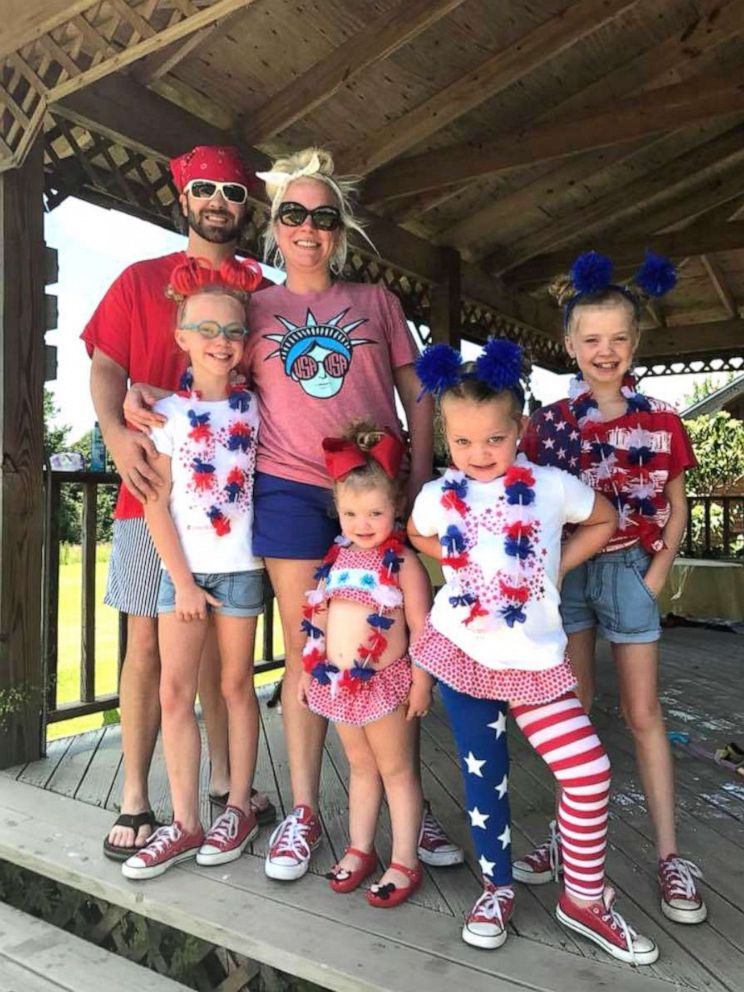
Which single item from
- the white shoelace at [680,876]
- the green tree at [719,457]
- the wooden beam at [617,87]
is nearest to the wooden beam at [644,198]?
the wooden beam at [617,87]

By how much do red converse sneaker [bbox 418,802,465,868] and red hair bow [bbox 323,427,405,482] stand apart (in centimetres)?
93

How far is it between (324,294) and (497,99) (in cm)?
320

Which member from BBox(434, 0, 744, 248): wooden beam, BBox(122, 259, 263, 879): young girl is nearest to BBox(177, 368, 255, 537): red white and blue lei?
BBox(122, 259, 263, 879): young girl

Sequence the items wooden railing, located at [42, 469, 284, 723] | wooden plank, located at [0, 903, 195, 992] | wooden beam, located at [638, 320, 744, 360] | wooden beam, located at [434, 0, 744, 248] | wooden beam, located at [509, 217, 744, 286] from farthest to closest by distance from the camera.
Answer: wooden beam, located at [638, 320, 744, 360]
wooden beam, located at [509, 217, 744, 286]
wooden beam, located at [434, 0, 744, 248]
wooden railing, located at [42, 469, 284, 723]
wooden plank, located at [0, 903, 195, 992]

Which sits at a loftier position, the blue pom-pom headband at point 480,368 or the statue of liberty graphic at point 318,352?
the statue of liberty graphic at point 318,352

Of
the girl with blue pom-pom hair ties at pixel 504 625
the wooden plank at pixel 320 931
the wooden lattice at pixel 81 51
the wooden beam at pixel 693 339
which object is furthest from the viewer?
the wooden beam at pixel 693 339

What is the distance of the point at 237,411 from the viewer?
6.66ft

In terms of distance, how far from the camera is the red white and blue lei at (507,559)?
1.68 metres

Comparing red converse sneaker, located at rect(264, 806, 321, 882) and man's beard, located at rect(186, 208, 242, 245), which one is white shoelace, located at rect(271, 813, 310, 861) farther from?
man's beard, located at rect(186, 208, 242, 245)

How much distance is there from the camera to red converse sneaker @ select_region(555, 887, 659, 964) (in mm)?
1613

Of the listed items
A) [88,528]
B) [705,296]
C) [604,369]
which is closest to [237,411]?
[604,369]

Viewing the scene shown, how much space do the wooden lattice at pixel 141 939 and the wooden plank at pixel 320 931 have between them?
13cm

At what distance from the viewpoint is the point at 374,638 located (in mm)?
1864

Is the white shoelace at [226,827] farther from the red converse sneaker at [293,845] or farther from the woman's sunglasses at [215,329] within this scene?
the woman's sunglasses at [215,329]
